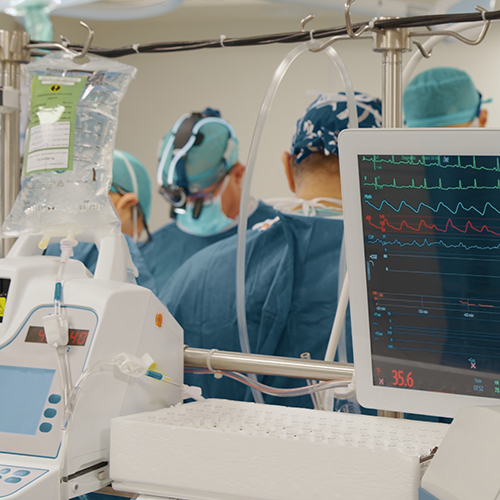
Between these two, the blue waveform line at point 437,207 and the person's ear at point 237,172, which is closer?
the blue waveform line at point 437,207

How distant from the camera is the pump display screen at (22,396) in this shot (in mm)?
831

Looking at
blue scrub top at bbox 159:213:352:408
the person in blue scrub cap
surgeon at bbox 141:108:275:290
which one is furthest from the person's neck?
surgeon at bbox 141:108:275:290

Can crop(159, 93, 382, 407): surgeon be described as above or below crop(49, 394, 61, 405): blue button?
above

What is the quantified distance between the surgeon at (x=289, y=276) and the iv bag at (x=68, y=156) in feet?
2.64

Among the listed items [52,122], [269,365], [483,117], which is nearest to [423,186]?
[269,365]

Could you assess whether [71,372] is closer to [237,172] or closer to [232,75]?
[237,172]

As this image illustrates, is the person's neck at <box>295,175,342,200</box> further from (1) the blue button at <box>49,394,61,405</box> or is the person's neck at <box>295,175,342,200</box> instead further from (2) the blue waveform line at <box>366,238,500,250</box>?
(1) the blue button at <box>49,394,61,405</box>

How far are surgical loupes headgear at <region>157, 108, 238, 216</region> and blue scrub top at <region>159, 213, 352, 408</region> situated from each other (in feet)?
3.56

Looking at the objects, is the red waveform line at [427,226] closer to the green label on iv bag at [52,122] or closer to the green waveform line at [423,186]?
the green waveform line at [423,186]

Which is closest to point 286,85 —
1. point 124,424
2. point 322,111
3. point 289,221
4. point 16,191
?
point 322,111

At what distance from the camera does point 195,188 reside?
3.12 metres

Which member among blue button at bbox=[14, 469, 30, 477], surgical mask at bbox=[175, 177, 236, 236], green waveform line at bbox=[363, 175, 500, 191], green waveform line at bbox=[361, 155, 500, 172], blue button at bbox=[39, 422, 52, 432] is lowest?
blue button at bbox=[14, 469, 30, 477]

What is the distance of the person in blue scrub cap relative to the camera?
2389mm

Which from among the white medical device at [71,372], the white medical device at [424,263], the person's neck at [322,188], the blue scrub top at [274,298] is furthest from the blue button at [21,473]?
the person's neck at [322,188]
